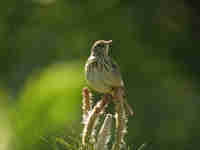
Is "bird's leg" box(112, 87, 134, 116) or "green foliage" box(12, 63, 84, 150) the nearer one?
"bird's leg" box(112, 87, 134, 116)

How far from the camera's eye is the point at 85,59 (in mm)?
2135

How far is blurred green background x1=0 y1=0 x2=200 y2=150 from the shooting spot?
177 centimetres

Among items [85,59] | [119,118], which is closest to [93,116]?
[119,118]

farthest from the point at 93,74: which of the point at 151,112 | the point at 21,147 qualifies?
the point at 151,112

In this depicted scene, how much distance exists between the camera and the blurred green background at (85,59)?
5.79ft

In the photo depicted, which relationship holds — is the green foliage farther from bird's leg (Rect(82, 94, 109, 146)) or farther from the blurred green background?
bird's leg (Rect(82, 94, 109, 146))

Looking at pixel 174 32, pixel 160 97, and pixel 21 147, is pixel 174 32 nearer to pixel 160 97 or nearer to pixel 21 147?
pixel 160 97

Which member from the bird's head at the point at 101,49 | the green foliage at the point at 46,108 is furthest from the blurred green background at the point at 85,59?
the bird's head at the point at 101,49

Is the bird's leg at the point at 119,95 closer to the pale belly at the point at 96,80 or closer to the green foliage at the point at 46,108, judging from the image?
the pale belly at the point at 96,80

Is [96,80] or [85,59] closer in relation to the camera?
[96,80]

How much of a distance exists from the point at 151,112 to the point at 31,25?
2.52 feet

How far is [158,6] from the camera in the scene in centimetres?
230

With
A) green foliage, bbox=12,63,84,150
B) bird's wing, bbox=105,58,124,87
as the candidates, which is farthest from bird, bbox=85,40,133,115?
green foliage, bbox=12,63,84,150

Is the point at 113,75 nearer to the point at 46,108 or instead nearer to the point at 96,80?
the point at 96,80
